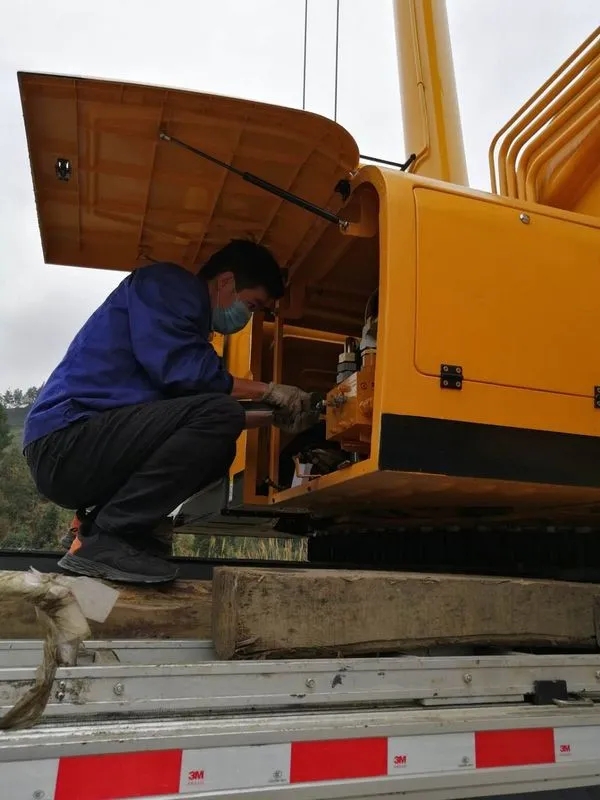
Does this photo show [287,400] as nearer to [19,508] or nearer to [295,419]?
[295,419]

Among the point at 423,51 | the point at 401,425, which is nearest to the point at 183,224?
the point at 401,425

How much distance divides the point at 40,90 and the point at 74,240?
1.10 m

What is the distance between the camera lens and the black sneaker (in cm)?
222

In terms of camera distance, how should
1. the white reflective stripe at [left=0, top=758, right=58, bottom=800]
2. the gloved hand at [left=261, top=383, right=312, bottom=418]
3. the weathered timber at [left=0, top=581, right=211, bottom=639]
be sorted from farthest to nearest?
the gloved hand at [left=261, top=383, right=312, bottom=418] → the weathered timber at [left=0, top=581, right=211, bottom=639] → the white reflective stripe at [left=0, top=758, right=58, bottom=800]

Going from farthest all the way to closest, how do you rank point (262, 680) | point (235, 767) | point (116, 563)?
point (116, 563)
point (262, 680)
point (235, 767)

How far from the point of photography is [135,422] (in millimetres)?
2377

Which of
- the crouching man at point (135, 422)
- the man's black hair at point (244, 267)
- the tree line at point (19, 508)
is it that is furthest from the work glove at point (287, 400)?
the tree line at point (19, 508)

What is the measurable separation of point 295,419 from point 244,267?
698mm

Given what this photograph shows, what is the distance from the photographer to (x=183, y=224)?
130 inches

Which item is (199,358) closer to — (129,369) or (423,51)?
(129,369)

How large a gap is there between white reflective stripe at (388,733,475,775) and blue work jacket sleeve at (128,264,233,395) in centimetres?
137

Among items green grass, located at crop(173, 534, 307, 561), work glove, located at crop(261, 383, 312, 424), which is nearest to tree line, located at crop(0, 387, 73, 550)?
green grass, located at crop(173, 534, 307, 561)

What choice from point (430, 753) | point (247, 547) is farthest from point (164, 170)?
point (247, 547)

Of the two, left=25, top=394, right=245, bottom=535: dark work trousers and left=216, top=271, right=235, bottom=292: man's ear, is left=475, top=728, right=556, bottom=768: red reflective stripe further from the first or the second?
left=216, top=271, right=235, bottom=292: man's ear
